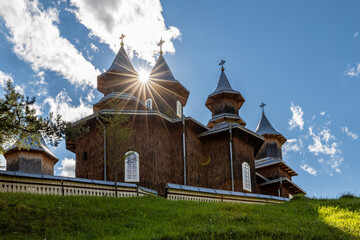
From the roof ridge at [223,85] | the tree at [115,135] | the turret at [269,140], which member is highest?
the roof ridge at [223,85]

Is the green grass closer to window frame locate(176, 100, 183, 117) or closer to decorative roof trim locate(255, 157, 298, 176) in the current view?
window frame locate(176, 100, 183, 117)

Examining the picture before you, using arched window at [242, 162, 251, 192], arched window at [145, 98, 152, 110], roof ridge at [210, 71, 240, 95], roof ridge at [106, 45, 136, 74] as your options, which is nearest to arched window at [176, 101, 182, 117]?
arched window at [145, 98, 152, 110]

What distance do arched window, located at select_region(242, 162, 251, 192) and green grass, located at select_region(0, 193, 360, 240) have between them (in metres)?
10.8

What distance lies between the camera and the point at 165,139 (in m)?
22.5

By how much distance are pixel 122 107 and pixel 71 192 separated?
32.0 feet

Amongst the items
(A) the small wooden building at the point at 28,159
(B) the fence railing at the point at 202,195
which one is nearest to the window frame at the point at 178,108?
(A) the small wooden building at the point at 28,159

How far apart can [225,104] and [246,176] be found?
21.5ft

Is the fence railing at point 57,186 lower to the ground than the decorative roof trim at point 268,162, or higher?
lower

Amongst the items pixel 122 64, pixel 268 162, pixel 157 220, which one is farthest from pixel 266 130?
pixel 157 220

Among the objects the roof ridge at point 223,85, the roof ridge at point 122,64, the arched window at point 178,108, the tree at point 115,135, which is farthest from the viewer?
the roof ridge at point 223,85

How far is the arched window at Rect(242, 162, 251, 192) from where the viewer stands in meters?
24.6

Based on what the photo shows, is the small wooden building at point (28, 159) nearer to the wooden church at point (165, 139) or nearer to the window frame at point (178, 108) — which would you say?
the wooden church at point (165, 139)

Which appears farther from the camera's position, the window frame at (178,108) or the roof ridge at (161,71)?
the roof ridge at (161,71)

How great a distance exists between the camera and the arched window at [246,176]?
2462cm
